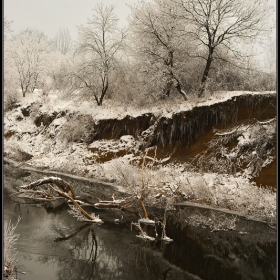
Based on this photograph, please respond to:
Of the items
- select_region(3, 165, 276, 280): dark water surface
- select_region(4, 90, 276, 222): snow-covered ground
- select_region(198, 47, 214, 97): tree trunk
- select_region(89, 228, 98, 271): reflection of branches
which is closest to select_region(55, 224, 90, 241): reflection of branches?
select_region(3, 165, 276, 280): dark water surface

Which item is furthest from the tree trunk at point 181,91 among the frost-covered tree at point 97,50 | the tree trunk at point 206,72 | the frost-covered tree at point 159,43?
the frost-covered tree at point 97,50

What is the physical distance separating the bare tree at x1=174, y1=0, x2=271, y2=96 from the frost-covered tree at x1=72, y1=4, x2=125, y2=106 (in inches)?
357

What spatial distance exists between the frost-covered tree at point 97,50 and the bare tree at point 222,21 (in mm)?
9062

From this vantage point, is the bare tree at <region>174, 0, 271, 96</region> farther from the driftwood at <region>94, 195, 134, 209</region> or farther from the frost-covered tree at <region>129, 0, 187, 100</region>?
the driftwood at <region>94, 195, 134, 209</region>

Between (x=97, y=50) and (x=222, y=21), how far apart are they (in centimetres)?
1313

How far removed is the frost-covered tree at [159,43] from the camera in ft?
78.0

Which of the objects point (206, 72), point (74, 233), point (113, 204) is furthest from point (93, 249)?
point (206, 72)

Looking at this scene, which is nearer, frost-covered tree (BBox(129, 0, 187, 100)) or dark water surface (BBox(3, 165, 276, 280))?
dark water surface (BBox(3, 165, 276, 280))

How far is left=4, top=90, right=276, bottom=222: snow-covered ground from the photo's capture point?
1494 centimetres

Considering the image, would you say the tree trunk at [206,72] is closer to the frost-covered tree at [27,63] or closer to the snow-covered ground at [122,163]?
the snow-covered ground at [122,163]

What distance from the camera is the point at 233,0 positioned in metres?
21.4

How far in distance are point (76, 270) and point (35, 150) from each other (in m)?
22.2

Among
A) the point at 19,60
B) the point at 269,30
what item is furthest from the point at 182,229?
the point at 19,60

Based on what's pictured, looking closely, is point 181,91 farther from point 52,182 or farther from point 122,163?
point 52,182
